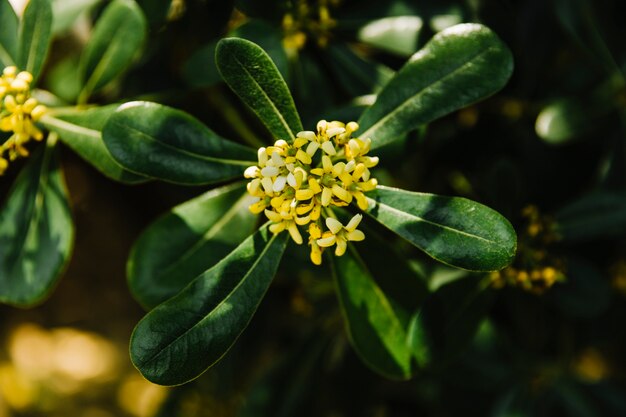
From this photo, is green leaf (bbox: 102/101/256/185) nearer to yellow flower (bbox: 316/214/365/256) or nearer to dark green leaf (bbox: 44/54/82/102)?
yellow flower (bbox: 316/214/365/256)

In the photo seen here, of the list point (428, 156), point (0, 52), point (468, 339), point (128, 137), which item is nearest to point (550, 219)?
point (468, 339)

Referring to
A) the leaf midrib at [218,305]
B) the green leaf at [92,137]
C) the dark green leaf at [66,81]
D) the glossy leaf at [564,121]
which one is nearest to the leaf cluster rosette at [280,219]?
the leaf midrib at [218,305]

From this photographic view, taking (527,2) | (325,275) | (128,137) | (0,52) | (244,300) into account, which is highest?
(0,52)

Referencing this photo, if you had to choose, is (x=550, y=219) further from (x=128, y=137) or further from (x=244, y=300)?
(x=128, y=137)

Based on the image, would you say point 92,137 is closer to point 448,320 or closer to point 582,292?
point 448,320

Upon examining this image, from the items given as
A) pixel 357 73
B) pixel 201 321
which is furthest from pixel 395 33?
pixel 201 321

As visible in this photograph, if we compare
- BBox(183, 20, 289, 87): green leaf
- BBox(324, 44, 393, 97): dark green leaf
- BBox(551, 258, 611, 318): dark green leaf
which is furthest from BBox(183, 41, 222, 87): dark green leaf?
BBox(551, 258, 611, 318): dark green leaf
